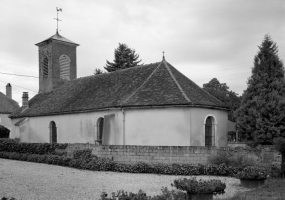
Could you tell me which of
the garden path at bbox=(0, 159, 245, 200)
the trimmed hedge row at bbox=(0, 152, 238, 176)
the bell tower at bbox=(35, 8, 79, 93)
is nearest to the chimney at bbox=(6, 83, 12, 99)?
the bell tower at bbox=(35, 8, 79, 93)

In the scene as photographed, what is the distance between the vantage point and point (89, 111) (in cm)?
2378

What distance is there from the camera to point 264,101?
66.5 ft

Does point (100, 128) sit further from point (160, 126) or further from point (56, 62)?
point (56, 62)

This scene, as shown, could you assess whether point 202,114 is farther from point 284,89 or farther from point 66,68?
point 66,68

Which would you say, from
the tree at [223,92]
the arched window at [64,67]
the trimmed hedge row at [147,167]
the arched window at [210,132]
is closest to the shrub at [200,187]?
the trimmed hedge row at [147,167]

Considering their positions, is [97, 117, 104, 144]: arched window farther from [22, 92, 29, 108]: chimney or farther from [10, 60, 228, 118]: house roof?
[22, 92, 29, 108]: chimney

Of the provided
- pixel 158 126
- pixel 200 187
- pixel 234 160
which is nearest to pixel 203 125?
pixel 158 126

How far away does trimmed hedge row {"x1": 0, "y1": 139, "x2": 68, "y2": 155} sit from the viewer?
2189 cm

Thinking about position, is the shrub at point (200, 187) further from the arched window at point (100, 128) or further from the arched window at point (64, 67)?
the arched window at point (64, 67)

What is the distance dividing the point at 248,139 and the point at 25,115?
66.2ft

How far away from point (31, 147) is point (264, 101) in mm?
16435

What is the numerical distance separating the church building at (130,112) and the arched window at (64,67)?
2.05 m

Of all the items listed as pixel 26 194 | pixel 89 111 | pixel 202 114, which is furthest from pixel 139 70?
pixel 26 194

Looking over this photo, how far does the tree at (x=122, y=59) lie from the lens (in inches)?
2072
